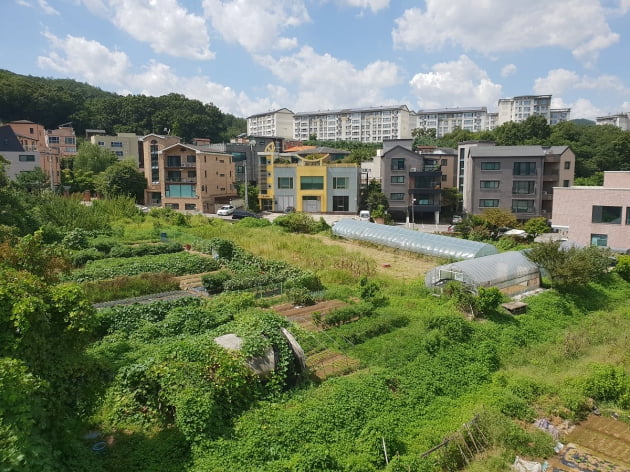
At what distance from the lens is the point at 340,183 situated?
1843 inches

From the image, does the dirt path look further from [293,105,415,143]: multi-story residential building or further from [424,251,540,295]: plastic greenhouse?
[293,105,415,143]: multi-story residential building

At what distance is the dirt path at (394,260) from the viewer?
2281cm

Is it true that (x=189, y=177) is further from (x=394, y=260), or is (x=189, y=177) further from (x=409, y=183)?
(x=394, y=260)

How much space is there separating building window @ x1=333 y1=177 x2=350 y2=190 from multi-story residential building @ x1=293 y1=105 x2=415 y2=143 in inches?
2545

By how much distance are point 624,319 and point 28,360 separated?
1918cm

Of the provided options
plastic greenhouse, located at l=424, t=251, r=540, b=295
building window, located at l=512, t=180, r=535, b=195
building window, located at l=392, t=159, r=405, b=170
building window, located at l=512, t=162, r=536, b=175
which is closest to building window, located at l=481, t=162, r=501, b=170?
building window, located at l=512, t=162, r=536, b=175

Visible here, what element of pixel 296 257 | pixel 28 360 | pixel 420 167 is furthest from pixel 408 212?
pixel 28 360

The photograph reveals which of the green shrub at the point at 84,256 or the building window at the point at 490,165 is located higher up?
the building window at the point at 490,165

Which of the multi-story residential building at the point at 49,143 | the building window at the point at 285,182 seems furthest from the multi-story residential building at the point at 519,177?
the multi-story residential building at the point at 49,143

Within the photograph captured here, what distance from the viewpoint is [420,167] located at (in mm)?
45312

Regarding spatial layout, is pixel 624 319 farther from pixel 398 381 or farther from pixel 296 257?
pixel 296 257

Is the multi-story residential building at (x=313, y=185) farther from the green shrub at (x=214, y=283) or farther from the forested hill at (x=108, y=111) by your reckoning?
the forested hill at (x=108, y=111)

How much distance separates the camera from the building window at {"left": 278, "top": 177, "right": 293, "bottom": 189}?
4756cm

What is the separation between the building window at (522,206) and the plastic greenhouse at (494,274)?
23.1 meters
